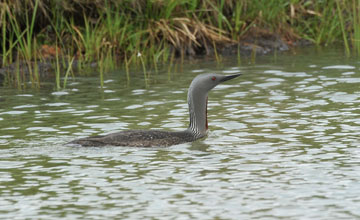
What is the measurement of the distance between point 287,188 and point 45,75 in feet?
30.7

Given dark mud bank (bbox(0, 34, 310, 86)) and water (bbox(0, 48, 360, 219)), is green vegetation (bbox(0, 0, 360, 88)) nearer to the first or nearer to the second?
dark mud bank (bbox(0, 34, 310, 86))

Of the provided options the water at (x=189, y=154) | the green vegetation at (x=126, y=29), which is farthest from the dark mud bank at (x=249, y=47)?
the water at (x=189, y=154)

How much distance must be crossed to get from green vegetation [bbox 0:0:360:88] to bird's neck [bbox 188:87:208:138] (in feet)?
16.6

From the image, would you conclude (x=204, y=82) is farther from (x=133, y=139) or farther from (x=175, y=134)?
(x=133, y=139)

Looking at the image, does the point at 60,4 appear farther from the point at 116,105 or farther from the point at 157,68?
the point at 116,105

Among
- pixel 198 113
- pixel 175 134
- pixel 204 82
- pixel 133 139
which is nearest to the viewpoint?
pixel 133 139

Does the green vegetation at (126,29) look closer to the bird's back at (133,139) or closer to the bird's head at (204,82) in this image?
the bird's head at (204,82)

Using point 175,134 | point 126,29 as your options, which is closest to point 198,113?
point 175,134

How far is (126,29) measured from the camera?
1681cm

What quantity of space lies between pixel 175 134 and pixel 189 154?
0.63 metres

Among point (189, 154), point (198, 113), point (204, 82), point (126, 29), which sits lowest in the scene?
point (189, 154)

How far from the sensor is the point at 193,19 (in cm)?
1738

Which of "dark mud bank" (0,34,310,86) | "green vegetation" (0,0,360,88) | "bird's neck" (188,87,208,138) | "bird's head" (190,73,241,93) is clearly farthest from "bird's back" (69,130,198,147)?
"dark mud bank" (0,34,310,86)

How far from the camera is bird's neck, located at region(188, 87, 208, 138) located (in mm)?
10102
